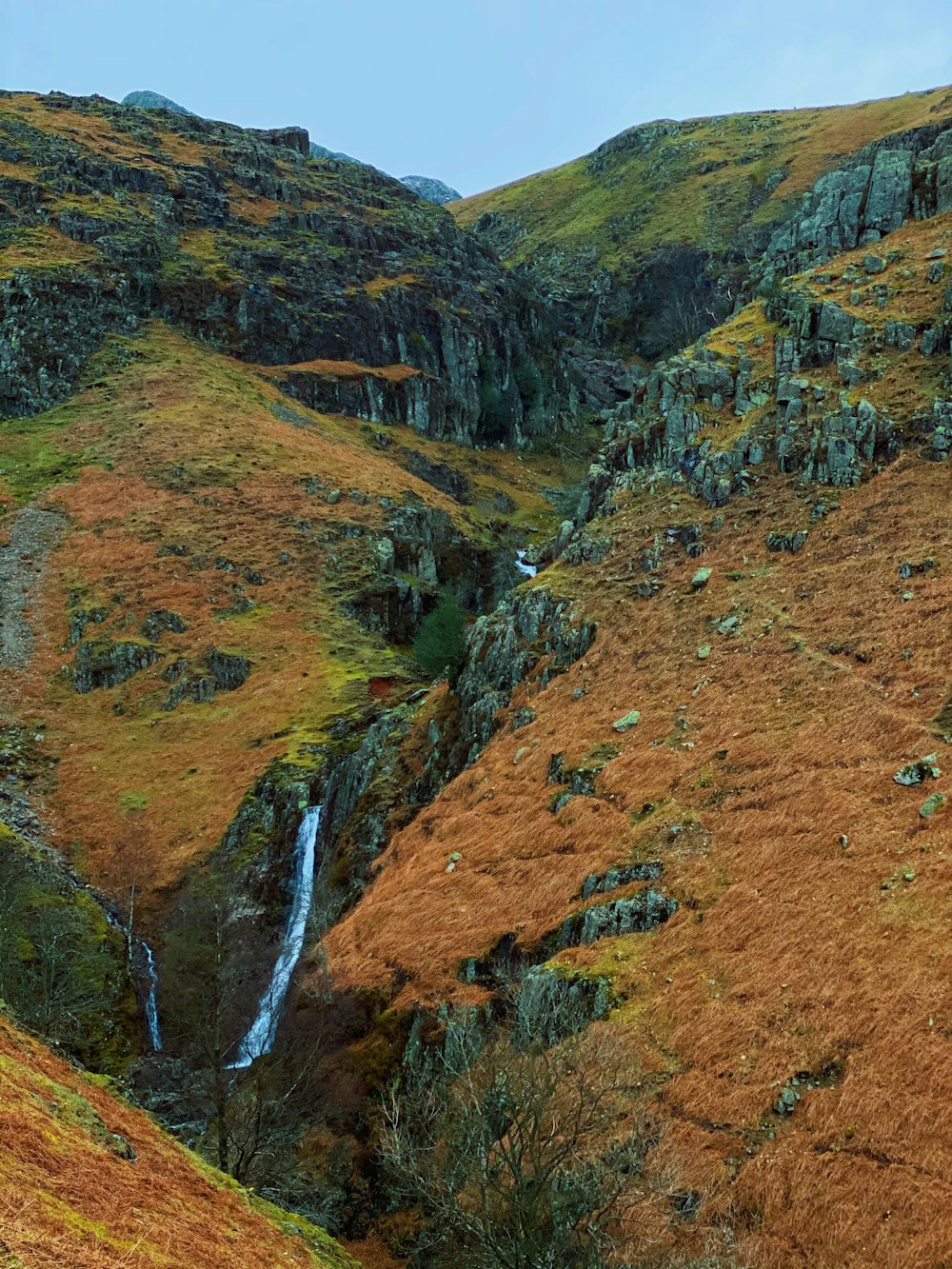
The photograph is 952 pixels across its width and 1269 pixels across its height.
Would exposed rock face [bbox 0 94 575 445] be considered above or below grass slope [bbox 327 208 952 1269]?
above

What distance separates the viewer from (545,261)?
609 feet

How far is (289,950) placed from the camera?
44656 millimetres

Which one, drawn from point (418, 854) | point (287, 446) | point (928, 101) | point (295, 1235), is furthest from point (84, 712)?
point (928, 101)

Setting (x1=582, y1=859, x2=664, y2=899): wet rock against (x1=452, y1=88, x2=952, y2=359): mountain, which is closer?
(x1=582, y1=859, x2=664, y2=899): wet rock

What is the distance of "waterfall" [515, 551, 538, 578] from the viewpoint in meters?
91.9

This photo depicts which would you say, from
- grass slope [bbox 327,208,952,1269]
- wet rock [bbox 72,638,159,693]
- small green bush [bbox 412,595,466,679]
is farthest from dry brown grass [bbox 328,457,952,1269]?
wet rock [bbox 72,638,159,693]

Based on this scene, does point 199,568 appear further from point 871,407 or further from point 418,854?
point 871,407

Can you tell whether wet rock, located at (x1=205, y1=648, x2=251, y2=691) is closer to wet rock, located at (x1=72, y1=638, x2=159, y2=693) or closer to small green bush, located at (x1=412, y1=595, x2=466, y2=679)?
wet rock, located at (x1=72, y1=638, x2=159, y2=693)

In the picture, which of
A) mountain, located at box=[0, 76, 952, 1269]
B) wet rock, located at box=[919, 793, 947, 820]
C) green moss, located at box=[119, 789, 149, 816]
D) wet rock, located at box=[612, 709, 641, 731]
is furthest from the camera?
green moss, located at box=[119, 789, 149, 816]

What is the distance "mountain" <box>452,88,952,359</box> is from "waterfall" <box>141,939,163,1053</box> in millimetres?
122312

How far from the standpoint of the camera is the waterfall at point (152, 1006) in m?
42.2

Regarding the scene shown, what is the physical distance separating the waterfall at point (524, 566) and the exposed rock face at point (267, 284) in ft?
107

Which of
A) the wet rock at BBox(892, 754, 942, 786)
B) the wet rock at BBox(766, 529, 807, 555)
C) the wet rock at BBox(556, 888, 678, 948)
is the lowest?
the wet rock at BBox(556, 888, 678, 948)

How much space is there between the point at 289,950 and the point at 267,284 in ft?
324
